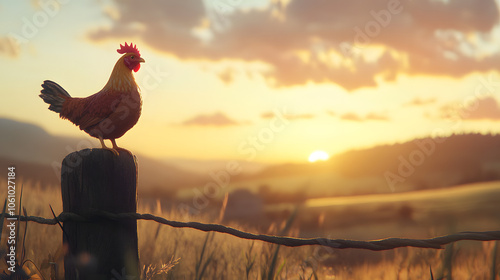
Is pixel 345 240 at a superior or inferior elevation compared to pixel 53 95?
inferior

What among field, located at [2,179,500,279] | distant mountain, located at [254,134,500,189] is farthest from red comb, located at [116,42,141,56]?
distant mountain, located at [254,134,500,189]

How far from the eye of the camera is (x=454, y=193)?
1134 cm

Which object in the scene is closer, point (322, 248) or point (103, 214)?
point (103, 214)

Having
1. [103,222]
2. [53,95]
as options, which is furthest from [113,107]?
[53,95]

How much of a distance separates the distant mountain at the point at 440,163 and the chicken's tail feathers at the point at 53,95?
7.77 metres

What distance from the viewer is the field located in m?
2.41

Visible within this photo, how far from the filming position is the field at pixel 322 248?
7.91 feet

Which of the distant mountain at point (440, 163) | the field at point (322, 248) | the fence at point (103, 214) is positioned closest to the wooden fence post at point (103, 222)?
the fence at point (103, 214)

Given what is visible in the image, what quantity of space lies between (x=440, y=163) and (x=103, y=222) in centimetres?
1251

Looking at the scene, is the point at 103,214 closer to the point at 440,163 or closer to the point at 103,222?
the point at 103,222

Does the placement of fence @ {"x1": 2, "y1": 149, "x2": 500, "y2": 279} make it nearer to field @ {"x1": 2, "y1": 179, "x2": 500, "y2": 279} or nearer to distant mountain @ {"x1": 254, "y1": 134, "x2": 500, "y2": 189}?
field @ {"x1": 2, "y1": 179, "x2": 500, "y2": 279}

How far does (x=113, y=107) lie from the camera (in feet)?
9.69

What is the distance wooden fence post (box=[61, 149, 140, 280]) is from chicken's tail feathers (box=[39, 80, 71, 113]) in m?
1.69

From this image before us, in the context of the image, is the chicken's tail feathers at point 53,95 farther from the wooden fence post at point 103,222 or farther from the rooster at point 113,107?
the wooden fence post at point 103,222
